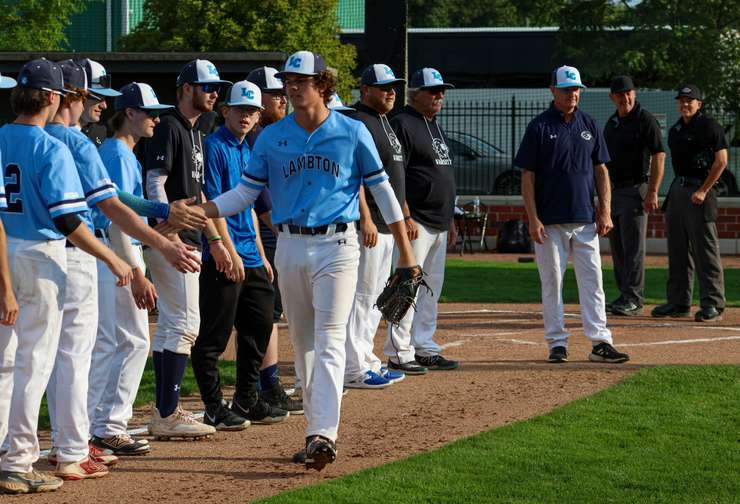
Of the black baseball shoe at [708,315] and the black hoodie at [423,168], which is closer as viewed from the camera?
the black hoodie at [423,168]

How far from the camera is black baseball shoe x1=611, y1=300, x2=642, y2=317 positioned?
1290 centimetres

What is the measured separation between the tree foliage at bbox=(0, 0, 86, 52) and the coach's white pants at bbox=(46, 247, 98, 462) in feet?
70.7

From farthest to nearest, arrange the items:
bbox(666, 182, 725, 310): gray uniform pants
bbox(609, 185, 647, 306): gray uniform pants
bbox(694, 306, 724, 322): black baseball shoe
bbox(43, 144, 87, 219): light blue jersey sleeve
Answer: bbox(609, 185, 647, 306): gray uniform pants
bbox(666, 182, 725, 310): gray uniform pants
bbox(694, 306, 724, 322): black baseball shoe
bbox(43, 144, 87, 219): light blue jersey sleeve

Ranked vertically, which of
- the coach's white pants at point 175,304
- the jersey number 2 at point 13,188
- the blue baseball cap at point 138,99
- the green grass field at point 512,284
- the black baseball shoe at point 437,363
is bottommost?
the green grass field at point 512,284

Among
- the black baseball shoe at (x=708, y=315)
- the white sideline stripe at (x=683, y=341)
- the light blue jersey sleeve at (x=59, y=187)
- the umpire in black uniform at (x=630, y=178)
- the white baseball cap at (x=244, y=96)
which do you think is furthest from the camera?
the umpire in black uniform at (x=630, y=178)

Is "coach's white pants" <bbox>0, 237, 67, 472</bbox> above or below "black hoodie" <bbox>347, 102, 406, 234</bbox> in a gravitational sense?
below

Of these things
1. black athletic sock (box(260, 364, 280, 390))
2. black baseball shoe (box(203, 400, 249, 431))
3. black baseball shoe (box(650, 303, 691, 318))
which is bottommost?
black baseball shoe (box(650, 303, 691, 318))

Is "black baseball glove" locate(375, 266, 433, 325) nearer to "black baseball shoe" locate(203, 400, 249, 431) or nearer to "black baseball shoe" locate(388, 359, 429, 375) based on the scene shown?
"black baseball shoe" locate(203, 400, 249, 431)

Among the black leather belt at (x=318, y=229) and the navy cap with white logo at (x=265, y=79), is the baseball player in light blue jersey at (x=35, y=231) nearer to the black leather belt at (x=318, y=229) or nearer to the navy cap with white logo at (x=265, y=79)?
the black leather belt at (x=318, y=229)

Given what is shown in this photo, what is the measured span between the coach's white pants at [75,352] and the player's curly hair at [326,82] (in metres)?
1.44

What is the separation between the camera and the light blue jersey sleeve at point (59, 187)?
5.75m

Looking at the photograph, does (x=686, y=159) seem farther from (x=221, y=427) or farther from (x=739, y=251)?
(x=739, y=251)

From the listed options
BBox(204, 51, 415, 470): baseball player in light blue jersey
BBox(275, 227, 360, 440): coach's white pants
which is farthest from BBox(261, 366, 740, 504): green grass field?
BBox(204, 51, 415, 470): baseball player in light blue jersey

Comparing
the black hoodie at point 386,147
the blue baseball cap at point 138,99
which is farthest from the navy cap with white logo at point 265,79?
the blue baseball cap at point 138,99
